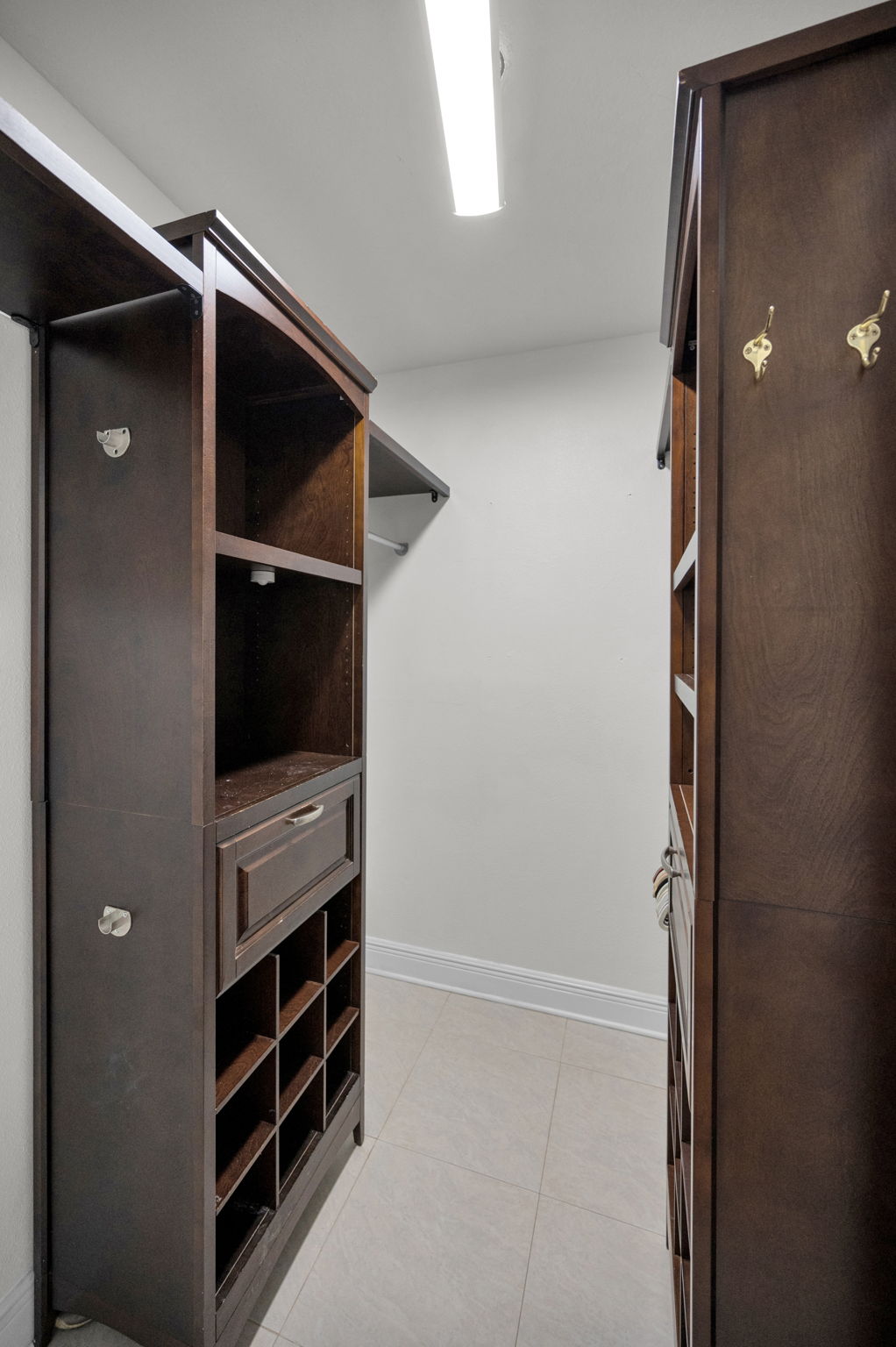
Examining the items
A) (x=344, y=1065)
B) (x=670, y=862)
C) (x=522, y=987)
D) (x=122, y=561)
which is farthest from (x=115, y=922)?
(x=522, y=987)

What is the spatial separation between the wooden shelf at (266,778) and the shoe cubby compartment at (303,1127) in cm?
77

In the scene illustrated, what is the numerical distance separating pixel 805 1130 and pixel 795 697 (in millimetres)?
510

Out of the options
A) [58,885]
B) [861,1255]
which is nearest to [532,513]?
[58,885]

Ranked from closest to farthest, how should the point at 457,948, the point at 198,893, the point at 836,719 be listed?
the point at 836,719
the point at 198,893
the point at 457,948

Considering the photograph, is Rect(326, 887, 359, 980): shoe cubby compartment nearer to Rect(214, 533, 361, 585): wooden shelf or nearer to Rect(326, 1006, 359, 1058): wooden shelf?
Rect(326, 1006, 359, 1058): wooden shelf

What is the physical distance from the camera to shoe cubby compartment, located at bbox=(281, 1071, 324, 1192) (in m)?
1.42

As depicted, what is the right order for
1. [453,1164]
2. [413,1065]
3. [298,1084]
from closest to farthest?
[298,1084]
[453,1164]
[413,1065]

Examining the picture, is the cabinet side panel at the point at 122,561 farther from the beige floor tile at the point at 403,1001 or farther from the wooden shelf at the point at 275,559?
the beige floor tile at the point at 403,1001

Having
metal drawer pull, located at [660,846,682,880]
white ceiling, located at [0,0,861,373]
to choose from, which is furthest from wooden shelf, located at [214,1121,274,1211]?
white ceiling, located at [0,0,861,373]

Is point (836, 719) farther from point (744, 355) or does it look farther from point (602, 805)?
point (602, 805)

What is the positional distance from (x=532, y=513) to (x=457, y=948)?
1879mm

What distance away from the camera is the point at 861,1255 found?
2.18ft

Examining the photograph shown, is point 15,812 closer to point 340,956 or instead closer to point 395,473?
point 340,956

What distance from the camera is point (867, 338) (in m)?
0.63
